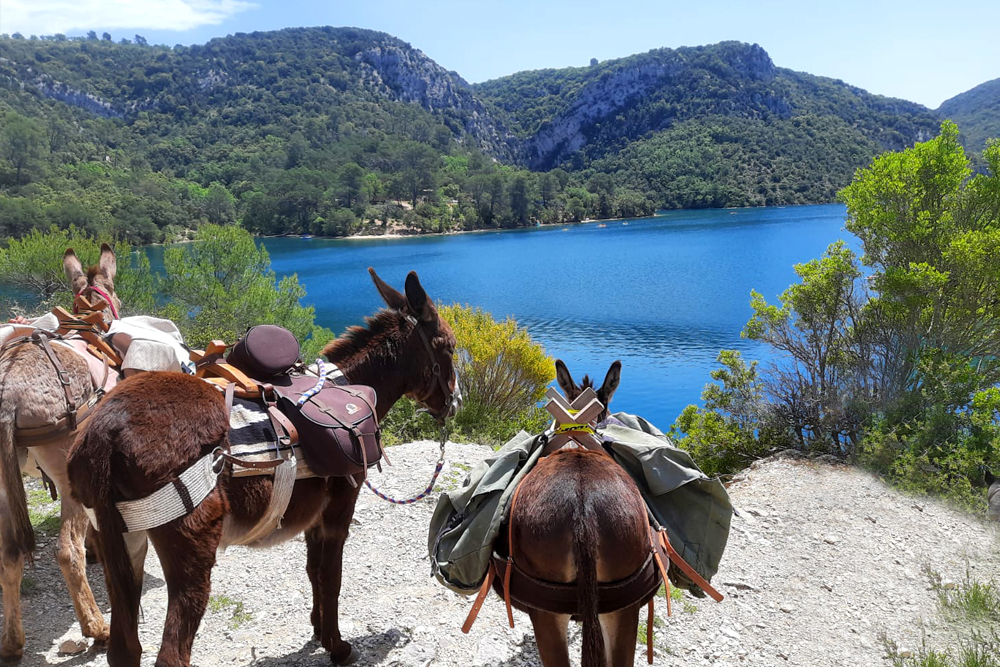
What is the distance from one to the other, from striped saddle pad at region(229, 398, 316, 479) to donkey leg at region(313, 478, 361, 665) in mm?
553

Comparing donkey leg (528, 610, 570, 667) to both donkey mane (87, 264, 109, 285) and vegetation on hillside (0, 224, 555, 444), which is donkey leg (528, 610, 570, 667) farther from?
vegetation on hillside (0, 224, 555, 444)

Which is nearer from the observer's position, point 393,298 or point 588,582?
point 588,582

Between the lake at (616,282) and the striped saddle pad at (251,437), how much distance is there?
44.7ft

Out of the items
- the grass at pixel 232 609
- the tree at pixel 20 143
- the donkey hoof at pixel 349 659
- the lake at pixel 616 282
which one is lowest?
the lake at pixel 616 282

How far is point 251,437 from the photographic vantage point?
247 cm

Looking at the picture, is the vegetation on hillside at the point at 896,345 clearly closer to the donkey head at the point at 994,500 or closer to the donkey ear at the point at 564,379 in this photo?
the donkey head at the point at 994,500

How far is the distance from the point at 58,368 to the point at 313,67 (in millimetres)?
189925

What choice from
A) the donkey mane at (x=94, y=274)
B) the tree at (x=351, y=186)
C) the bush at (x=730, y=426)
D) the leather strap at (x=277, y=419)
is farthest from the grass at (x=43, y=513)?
the tree at (x=351, y=186)

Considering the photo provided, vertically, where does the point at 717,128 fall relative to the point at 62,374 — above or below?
above

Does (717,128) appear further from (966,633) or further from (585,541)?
(585,541)

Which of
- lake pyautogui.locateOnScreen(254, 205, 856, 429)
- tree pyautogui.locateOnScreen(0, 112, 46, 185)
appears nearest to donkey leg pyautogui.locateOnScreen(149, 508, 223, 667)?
lake pyautogui.locateOnScreen(254, 205, 856, 429)

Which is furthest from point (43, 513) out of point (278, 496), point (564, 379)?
point (564, 379)

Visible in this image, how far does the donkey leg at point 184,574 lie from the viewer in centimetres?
210

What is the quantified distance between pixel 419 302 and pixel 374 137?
439 feet
